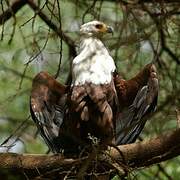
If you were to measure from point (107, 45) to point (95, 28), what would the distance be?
26 centimetres

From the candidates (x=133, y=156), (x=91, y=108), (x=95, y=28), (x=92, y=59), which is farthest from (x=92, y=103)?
(x=133, y=156)

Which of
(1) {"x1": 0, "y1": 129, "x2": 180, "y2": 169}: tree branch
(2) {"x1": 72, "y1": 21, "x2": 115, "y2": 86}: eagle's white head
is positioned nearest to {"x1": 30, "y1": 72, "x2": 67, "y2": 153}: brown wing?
(2) {"x1": 72, "y1": 21, "x2": 115, "y2": 86}: eagle's white head

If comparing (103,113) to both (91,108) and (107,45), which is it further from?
(107,45)

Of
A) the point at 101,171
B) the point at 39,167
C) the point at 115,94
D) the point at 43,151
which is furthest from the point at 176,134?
the point at 43,151

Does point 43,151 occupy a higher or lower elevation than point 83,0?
lower

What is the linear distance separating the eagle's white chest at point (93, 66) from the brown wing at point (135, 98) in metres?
0.15

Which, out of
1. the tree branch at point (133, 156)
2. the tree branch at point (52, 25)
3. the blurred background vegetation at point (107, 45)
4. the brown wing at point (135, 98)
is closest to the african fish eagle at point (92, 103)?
the brown wing at point (135, 98)

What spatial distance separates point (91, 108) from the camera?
572 cm

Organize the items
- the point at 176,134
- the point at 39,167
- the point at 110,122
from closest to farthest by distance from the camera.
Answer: the point at 176,134 → the point at 39,167 → the point at 110,122

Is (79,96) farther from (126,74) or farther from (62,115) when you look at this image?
(126,74)

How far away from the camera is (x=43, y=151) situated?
712 cm

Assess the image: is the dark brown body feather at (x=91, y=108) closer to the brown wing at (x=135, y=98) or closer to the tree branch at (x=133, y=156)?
the brown wing at (x=135, y=98)

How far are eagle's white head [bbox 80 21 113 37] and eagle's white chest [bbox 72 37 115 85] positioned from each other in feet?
0.64

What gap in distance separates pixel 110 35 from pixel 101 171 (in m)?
2.34
